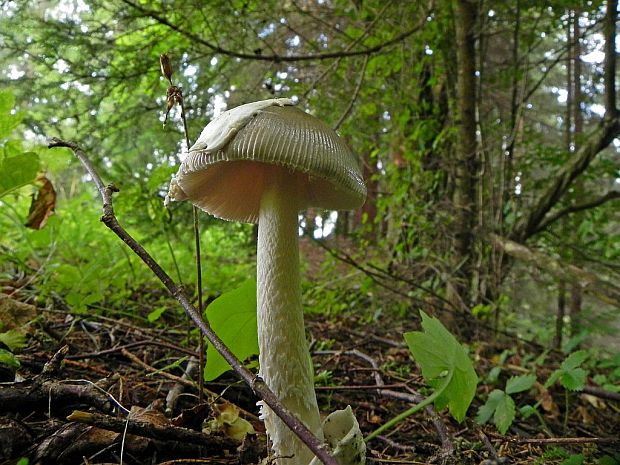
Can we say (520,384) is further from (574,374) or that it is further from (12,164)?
(12,164)

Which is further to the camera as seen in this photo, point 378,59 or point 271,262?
point 378,59

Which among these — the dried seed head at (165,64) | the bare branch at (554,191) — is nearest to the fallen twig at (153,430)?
the dried seed head at (165,64)

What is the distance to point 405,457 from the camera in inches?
67.5

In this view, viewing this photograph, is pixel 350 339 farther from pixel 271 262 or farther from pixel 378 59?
pixel 378 59

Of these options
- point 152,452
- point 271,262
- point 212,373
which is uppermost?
point 271,262

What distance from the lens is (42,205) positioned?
241 centimetres

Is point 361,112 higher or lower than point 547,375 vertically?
higher

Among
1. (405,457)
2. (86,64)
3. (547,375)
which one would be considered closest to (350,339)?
(547,375)

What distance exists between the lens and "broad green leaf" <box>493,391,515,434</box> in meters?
1.93

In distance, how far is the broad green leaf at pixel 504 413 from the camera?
1.93 m

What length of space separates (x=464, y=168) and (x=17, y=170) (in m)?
3.45

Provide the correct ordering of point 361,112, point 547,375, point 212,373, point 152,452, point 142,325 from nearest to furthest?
point 152,452
point 212,373
point 142,325
point 547,375
point 361,112

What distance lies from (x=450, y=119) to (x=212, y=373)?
3.77 metres

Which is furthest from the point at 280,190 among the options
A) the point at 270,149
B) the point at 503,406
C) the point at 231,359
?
the point at 503,406
